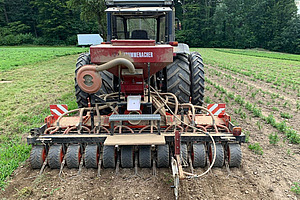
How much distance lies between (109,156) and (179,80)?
1.95 meters

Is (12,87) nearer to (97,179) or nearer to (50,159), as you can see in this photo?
(50,159)

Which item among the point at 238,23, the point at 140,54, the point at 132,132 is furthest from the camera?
the point at 238,23

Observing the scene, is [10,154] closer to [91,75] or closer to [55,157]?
[55,157]

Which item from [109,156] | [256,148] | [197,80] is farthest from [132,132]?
[256,148]

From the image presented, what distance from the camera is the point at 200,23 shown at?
50.6 meters

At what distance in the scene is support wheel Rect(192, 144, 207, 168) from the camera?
3379 mm

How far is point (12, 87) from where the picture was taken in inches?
364

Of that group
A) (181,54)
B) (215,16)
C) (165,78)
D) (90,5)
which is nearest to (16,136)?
(165,78)

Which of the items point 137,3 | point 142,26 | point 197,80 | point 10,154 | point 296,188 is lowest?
point 296,188

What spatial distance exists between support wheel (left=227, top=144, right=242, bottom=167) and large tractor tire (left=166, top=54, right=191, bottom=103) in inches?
55.2

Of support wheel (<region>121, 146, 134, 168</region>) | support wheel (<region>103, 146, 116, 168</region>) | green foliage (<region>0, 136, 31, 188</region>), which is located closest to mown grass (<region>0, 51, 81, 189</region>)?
green foliage (<region>0, 136, 31, 188</region>)

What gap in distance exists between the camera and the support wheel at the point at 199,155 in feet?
11.1

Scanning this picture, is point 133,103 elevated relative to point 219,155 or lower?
elevated

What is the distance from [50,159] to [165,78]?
2575 mm
